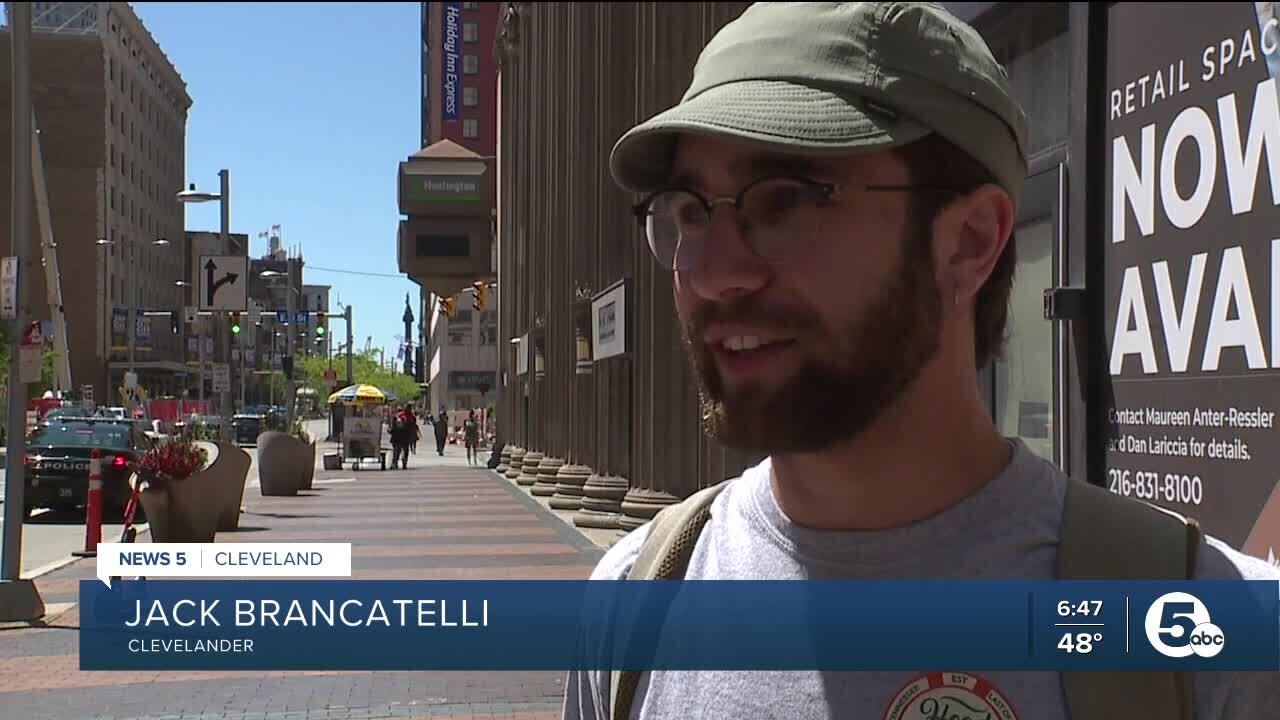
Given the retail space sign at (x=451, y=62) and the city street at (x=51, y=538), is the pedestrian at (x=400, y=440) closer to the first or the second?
the city street at (x=51, y=538)

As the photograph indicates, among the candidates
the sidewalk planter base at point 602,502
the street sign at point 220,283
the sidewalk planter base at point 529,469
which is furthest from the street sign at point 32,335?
the sidewalk planter base at point 529,469

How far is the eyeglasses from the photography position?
5.00 ft

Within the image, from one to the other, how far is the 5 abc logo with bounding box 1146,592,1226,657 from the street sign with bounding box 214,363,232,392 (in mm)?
23947

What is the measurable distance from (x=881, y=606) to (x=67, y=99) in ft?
180

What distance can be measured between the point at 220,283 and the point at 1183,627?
1747 centimetres

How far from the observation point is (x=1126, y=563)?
1.44 meters

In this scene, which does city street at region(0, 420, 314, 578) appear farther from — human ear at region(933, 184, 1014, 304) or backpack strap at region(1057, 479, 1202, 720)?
backpack strap at region(1057, 479, 1202, 720)

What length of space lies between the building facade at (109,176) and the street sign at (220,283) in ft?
117

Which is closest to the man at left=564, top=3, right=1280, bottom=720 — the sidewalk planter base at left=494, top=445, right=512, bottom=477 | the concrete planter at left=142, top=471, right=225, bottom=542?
the concrete planter at left=142, top=471, right=225, bottom=542

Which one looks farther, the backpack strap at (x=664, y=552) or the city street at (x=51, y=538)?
the city street at (x=51, y=538)

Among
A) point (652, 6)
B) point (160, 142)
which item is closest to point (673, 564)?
point (652, 6)

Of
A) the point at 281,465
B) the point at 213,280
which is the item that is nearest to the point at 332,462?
the point at 281,465

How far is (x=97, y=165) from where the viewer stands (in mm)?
64062

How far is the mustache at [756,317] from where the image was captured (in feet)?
4.88
